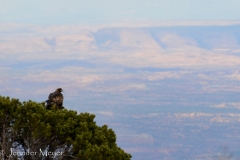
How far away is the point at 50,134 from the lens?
1995 centimetres

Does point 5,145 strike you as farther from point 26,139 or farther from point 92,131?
point 92,131

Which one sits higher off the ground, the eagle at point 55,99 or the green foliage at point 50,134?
the eagle at point 55,99

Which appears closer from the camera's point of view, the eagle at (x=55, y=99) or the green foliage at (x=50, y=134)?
the green foliage at (x=50, y=134)

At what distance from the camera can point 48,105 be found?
21.5 meters

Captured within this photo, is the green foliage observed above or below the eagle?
below

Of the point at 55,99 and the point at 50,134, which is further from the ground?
the point at 55,99

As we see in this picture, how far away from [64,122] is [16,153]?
1.81 meters

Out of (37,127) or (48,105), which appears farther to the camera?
(48,105)

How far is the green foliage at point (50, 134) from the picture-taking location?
19875 millimetres

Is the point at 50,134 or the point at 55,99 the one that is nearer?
the point at 50,134

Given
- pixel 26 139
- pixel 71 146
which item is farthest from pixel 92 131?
pixel 26 139

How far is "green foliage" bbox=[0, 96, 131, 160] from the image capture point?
19875 mm

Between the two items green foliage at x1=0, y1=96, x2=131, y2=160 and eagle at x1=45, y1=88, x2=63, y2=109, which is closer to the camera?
green foliage at x1=0, y1=96, x2=131, y2=160

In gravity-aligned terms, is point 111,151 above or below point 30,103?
below
